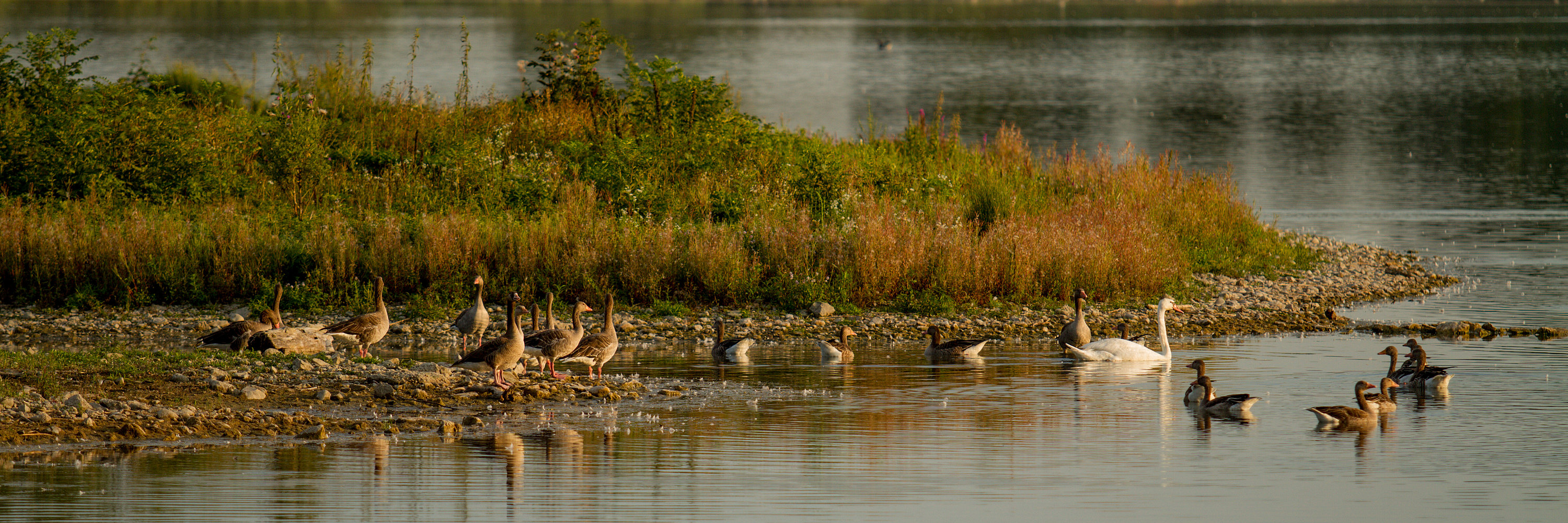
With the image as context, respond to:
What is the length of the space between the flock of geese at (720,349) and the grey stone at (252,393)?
6.27 feet

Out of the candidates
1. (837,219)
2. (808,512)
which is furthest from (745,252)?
(808,512)

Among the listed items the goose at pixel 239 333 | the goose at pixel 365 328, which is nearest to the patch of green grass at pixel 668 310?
the goose at pixel 365 328

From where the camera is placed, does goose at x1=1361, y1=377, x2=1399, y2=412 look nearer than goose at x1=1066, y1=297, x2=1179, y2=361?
Yes

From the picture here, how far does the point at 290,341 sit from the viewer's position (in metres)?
17.2

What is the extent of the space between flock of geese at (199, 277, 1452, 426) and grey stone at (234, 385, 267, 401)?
1911 millimetres

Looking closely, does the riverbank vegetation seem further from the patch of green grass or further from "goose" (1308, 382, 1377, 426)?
"goose" (1308, 382, 1377, 426)

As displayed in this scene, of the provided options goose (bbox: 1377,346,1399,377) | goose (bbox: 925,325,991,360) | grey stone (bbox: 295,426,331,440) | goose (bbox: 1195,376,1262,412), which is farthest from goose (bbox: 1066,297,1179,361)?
grey stone (bbox: 295,426,331,440)

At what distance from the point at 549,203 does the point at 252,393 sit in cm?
1077

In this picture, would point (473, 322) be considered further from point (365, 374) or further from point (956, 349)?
point (956, 349)

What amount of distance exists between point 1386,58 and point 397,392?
11331 centimetres

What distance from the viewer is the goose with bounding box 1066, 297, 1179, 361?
1842cm

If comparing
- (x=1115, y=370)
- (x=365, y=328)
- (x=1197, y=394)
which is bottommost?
(x=1115, y=370)

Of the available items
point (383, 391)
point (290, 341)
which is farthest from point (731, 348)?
point (290, 341)

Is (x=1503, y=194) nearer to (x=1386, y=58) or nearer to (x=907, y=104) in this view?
(x=907, y=104)
